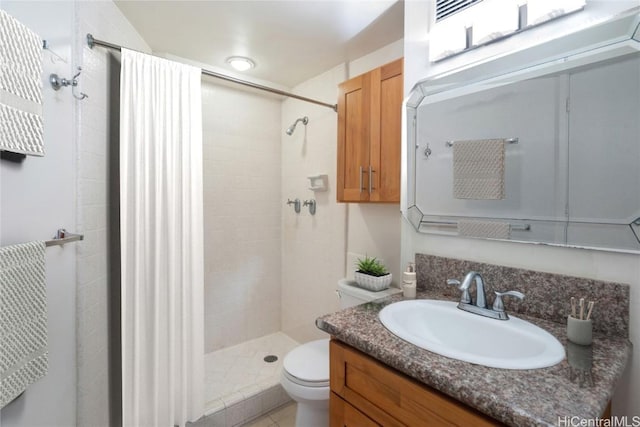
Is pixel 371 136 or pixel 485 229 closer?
pixel 485 229

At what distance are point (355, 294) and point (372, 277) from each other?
15 centimetres

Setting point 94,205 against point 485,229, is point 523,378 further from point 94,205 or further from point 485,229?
point 94,205

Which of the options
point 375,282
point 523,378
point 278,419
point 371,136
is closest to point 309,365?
point 375,282

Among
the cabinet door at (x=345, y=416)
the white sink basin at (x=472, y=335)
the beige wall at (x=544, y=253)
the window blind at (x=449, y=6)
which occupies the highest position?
the window blind at (x=449, y=6)

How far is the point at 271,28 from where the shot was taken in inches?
71.6

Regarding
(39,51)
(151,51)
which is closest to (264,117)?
(151,51)

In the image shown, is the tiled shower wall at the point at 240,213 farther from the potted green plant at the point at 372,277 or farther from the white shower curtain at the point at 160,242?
the potted green plant at the point at 372,277

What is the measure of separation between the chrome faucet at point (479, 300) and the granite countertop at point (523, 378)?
12cm

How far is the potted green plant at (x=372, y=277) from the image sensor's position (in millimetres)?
1623

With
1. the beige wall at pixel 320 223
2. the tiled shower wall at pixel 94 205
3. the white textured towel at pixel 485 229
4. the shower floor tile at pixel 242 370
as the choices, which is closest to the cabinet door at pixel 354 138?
the beige wall at pixel 320 223

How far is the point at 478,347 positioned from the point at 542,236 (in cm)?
46

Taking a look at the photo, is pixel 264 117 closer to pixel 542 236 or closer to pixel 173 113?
pixel 173 113

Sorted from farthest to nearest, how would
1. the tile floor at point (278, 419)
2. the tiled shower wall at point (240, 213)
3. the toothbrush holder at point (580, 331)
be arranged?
the tiled shower wall at point (240, 213) → the tile floor at point (278, 419) → the toothbrush holder at point (580, 331)

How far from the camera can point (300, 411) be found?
5.02 feet
